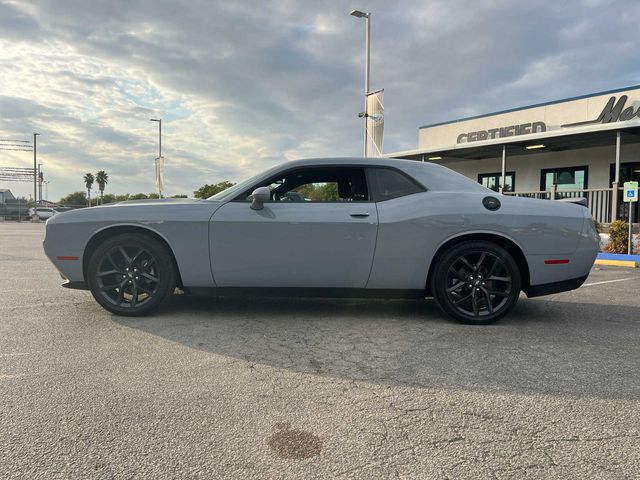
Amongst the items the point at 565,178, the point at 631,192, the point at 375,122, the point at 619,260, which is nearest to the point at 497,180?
the point at 565,178

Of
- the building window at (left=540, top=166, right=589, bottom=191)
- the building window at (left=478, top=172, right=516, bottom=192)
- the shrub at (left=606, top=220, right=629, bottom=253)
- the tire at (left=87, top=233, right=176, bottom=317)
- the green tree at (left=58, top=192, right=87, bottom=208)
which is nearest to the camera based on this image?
the tire at (left=87, top=233, right=176, bottom=317)

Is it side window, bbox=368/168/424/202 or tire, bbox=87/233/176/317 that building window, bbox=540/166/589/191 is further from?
tire, bbox=87/233/176/317

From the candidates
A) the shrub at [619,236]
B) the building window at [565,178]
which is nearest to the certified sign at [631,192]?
the shrub at [619,236]

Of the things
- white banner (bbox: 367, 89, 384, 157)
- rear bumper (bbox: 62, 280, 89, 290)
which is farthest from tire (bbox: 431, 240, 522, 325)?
white banner (bbox: 367, 89, 384, 157)

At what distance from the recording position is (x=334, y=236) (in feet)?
13.6

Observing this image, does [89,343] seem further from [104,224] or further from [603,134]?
[603,134]

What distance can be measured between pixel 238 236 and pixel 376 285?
4.34 feet

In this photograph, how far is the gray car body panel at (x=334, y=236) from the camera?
415 centimetres

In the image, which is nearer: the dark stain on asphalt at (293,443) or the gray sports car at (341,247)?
the dark stain on asphalt at (293,443)

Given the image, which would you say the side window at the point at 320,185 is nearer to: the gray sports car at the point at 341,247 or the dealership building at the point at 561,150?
the gray sports car at the point at 341,247

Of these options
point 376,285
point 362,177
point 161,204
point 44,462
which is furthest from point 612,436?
point 161,204

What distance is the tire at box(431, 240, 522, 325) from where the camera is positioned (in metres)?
4.17

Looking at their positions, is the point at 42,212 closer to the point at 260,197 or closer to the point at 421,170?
the point at 260,197

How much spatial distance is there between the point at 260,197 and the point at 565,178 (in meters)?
16.2
